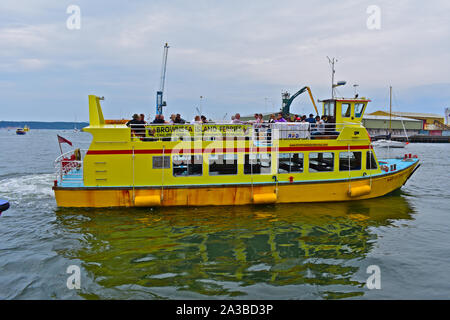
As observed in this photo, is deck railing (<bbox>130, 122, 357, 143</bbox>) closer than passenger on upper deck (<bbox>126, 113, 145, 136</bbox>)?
No

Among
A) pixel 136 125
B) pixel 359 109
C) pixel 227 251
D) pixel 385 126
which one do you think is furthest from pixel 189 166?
pixel 385 126

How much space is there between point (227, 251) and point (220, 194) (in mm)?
4096

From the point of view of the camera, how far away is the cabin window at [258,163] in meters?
13.3

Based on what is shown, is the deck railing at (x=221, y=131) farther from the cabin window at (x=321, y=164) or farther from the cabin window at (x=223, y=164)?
the cabin window at (x=321, y=164)

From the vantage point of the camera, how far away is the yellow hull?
12414mm

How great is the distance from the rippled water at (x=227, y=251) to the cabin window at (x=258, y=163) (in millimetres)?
1554

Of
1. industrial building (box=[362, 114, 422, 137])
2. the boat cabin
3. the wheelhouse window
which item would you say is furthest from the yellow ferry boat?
A: industrial building (box=[362, 114, 422, 137])

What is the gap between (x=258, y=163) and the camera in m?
13.7

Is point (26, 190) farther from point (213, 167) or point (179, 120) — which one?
point (213, 167)

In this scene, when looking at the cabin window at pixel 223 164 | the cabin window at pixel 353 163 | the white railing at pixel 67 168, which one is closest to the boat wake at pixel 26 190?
the white railing at pixel 67 168

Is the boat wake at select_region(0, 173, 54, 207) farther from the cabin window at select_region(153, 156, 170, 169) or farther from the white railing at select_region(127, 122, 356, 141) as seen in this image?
the white railing at select_region(127, 122, 356, 141)

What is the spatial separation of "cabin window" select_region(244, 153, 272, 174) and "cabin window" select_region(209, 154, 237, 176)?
0.52 meters
